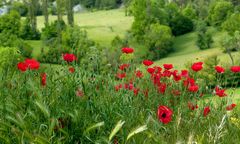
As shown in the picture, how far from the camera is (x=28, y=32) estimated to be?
11594cm

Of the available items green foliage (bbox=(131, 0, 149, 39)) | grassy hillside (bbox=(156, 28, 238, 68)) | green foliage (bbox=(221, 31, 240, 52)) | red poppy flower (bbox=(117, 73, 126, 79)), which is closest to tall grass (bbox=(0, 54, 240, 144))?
red poppy flower (bbox=(117, 73, 126, 79))

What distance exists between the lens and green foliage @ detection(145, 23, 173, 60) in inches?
4232

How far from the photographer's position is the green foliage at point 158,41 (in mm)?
107481

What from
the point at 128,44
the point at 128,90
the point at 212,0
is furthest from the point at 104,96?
the point at 212,0

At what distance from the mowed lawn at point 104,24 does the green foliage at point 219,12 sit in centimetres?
2228

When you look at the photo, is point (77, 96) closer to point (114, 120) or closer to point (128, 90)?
point (114, 120)

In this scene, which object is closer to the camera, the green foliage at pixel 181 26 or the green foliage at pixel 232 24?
the green foliage at pixel 232 24

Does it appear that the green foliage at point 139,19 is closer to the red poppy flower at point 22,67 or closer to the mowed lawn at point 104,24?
the mowed lawn at point 104,24

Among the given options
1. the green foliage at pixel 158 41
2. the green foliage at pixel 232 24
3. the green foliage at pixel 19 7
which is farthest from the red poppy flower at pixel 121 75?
the green foliage at pixel 19 7

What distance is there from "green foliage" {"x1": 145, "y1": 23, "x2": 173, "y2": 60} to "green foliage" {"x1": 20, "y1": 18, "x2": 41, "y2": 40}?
26452 millimetres

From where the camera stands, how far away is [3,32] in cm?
10638

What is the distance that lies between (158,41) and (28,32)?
30.7 m

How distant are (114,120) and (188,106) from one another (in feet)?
5.13

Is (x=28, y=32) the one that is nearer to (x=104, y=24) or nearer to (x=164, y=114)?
(x=104, y=24)
